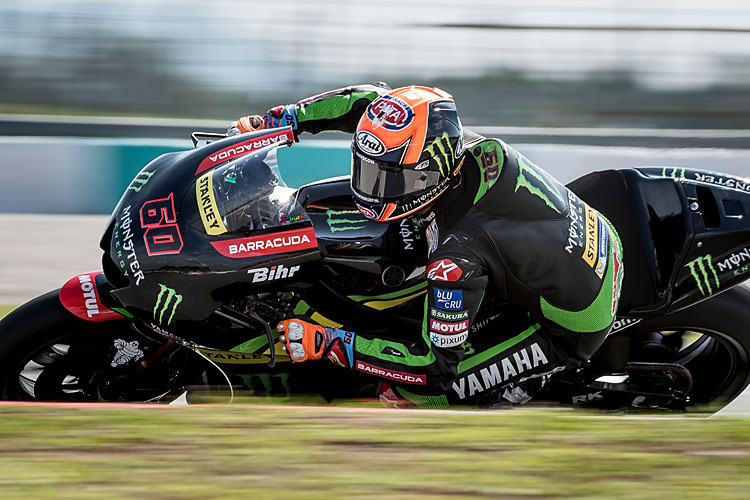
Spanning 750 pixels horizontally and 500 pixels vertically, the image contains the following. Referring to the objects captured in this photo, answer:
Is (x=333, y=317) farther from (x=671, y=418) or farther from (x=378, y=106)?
(x=671, y=418)

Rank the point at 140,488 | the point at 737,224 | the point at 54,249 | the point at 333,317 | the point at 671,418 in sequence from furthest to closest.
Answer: the point at 54,249, the point at 737,224, the point at 333,317, the point at 671,418, the point at 140,488

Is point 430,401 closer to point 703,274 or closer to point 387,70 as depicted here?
point 703,274

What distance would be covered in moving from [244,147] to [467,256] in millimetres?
915

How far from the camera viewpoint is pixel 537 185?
11.9 feet

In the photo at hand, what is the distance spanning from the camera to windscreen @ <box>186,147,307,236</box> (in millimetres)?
3441

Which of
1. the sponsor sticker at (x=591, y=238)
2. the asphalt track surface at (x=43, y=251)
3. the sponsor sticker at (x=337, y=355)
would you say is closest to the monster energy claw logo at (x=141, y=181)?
the sponsor sticker at (x=337, y=355)

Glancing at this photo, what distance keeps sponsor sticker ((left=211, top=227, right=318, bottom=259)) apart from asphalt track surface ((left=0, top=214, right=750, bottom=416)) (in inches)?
103

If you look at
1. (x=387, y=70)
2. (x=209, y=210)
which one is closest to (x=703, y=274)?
(x=209, y=210)

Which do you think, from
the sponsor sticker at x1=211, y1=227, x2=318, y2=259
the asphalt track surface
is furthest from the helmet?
the asphalt track surface

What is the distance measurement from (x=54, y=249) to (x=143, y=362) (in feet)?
9.40

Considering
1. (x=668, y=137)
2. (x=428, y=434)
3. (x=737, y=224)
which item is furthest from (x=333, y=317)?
(x=668, y=137)

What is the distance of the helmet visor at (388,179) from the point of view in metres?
3.43

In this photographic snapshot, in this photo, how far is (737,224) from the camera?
3.94 m

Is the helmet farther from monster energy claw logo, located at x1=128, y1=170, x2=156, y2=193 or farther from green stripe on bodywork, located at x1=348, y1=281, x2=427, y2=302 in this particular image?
monster energy claw logo, located at x1=128, y1=170, x2=156, y2=193
